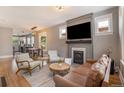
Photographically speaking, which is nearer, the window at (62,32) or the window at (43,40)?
the window at (62,32)

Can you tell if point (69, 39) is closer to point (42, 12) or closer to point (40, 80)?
point (42, 12)

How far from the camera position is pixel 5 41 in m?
7.88

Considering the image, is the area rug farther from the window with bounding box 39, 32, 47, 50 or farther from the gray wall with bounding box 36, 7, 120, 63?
the window with bounding box 39, 32, 47, 50

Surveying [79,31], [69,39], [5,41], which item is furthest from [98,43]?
[5,41]

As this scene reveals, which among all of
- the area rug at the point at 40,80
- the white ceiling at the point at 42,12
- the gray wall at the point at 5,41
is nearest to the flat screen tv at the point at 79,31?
the white ceiling at the point at 42,12

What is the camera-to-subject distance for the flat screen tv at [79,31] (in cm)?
462

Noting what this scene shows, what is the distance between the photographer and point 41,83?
2.73 m

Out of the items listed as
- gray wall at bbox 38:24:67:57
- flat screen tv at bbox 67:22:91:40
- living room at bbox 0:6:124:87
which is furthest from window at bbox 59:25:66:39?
→ flat screen tv at bbox 67:22:91:40

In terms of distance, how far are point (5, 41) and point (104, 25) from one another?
7.42 metres

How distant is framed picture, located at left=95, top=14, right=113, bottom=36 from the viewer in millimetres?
3795

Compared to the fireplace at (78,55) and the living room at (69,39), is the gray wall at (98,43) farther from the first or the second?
the fireplace at (78,55)

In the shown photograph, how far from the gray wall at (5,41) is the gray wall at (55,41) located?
3.07 m

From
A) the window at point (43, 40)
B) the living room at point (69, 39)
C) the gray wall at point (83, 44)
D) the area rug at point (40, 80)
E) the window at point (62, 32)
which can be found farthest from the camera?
the window at point (43, 40)
